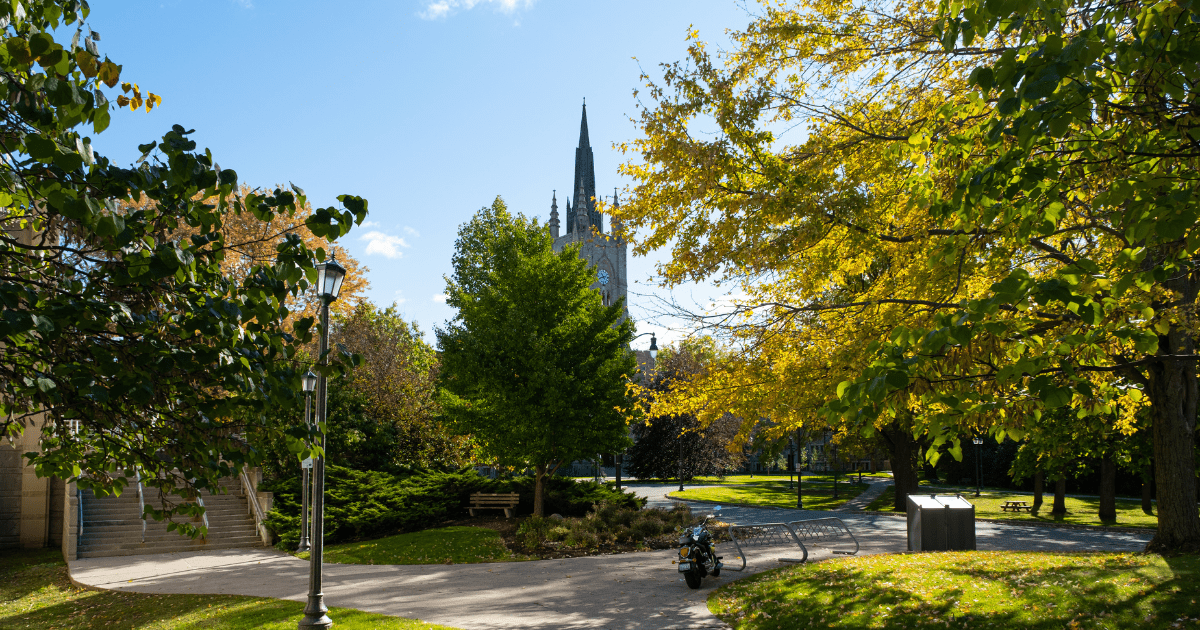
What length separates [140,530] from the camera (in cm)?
1852

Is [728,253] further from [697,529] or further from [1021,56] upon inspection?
[1021,56]

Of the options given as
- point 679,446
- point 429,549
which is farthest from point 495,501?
point 679,446

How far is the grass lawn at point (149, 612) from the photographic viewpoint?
9797 mm

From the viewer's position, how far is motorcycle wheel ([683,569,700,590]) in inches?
464

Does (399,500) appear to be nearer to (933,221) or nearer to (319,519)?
(319,519)

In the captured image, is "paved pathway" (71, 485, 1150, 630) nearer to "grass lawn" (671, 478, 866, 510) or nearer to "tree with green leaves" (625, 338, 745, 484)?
"grass lawn" (671, 478, 866, 510)

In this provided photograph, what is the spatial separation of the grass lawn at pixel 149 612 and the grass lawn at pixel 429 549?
15.4 ft

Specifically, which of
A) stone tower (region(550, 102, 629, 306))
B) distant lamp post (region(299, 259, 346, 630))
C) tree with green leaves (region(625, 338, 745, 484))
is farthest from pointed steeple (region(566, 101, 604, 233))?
distant lamp post (region(299, 259, 346, 630))

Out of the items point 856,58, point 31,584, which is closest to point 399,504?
point 31,584

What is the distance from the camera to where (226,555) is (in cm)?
1744

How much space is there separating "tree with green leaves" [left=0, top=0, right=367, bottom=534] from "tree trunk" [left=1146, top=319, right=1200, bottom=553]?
1265cm

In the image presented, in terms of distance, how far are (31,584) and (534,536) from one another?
10.4 m

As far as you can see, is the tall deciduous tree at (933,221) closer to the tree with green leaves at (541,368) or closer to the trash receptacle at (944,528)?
the trash receptacle at (944,528)

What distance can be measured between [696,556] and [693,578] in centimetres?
35
